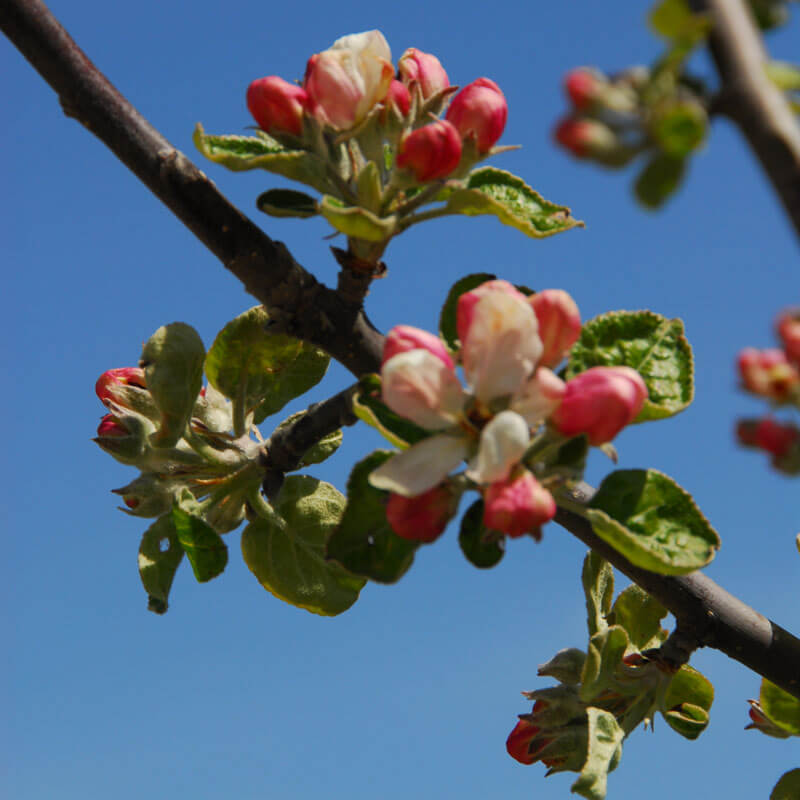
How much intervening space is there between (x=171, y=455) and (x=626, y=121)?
4.72 feet

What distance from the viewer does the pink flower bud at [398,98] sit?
71.2 inches

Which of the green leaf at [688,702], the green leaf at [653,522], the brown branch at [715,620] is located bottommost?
the green leaf at [688,702]

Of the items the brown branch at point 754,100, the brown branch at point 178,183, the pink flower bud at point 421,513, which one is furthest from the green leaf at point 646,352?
the brown branch at point 754,100

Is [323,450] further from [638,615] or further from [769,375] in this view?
[769,375]

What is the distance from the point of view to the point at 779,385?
0.96m

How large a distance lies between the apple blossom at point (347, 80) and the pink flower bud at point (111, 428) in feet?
2.59

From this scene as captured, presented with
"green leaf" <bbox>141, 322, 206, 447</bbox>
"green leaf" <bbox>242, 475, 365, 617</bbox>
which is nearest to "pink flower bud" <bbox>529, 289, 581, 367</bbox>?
"green leaf" <bbox>141, 322, 206, 447</bbox>

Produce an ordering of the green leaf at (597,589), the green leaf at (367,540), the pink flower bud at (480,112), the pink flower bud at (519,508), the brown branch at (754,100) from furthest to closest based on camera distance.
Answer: the green leaf at (597,589) < the pink flower bud at (480,112) < the green leaf at (367,540) < the pink flower bud at (519,508) < the brown branch at (754,100)

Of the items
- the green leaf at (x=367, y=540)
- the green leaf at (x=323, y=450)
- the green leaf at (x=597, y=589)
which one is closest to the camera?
the green leaf at (x=367, y=540)

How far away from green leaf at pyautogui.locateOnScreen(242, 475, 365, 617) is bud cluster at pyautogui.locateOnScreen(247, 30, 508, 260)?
2.45ft

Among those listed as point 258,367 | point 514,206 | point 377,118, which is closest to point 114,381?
point 258,367

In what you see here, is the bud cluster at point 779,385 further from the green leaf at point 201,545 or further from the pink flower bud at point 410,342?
the green leaf at point 201,545

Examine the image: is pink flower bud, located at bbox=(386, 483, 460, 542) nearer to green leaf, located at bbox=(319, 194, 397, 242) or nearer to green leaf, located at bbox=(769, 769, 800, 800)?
green leaf, located at bbox=(319, 194, 397, 242)

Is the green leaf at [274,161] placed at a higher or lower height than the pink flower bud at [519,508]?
higher
